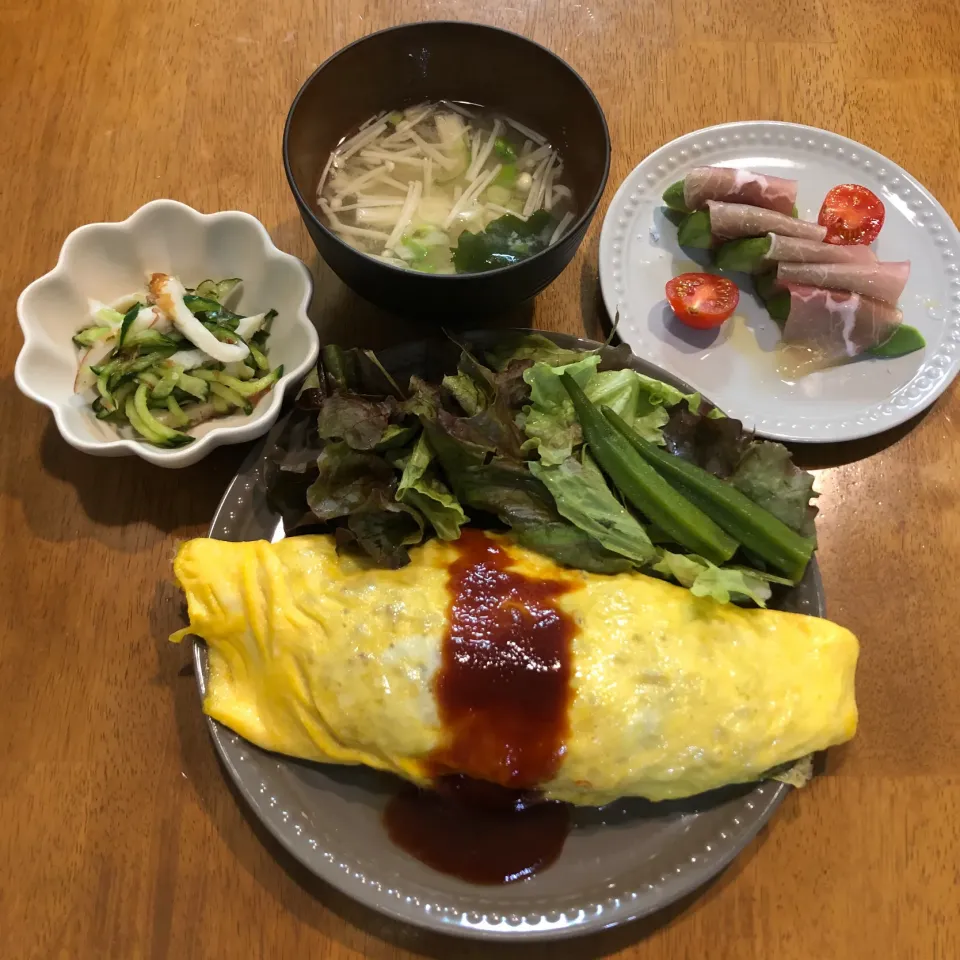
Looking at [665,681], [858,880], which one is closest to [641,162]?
[665,681]

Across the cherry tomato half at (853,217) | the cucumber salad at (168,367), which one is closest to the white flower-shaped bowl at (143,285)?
the cucumber salad at (168,367)

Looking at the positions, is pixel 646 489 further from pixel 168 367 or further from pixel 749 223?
pixel 168 367

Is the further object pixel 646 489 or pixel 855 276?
pixel 855 276

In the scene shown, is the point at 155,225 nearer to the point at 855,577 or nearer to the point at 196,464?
the point at 196,464

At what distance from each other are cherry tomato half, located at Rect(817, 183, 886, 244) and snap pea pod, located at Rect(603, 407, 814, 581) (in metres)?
0.77

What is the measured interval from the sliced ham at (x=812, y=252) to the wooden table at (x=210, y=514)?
389 mm

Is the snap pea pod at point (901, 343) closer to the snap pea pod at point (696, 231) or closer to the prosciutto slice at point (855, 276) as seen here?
the prosciutto slice at point (855, 276)

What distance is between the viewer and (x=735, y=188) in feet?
5.98

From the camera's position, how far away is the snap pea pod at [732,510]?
144cm

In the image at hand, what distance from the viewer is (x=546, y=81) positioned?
61.0 inches

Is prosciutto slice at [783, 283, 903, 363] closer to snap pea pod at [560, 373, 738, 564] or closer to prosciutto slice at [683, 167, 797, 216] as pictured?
prosciutto slice at [683, 167, 797, 216]

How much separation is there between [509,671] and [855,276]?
121cm

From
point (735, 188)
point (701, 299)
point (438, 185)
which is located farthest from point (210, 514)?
point (735, 188)

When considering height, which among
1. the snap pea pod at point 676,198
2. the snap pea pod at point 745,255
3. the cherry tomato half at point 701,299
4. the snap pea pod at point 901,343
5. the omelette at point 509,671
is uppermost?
the snap pea pod at point 676,198
